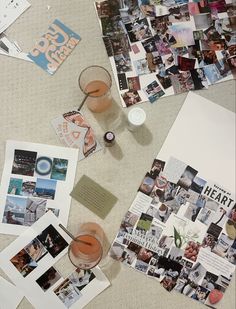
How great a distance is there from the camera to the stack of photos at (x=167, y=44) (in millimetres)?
1200

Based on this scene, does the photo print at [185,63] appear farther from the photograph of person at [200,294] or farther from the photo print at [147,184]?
the photograph of person at [200,294]

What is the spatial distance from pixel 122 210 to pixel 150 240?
0.11 meters

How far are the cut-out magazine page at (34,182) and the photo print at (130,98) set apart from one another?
0.20 metres

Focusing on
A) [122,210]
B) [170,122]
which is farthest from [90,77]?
[122,210]

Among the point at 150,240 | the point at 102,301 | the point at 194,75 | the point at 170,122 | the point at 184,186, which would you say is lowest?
the point at 102,301

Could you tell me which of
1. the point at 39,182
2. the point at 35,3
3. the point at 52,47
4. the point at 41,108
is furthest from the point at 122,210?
the point at 35,3

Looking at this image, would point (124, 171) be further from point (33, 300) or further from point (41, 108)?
point (33, 300)

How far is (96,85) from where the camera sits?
1.18 m

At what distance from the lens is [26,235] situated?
3.76 ft

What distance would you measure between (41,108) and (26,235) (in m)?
0.35

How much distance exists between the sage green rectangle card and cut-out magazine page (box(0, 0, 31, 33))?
0.48 metres

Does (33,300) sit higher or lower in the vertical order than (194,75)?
lower

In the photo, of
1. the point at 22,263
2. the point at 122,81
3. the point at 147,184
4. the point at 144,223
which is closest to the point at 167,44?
the point at 122,81

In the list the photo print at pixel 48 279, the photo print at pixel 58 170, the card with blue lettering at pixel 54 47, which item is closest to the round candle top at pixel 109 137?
the photo print at pixel 58 170
